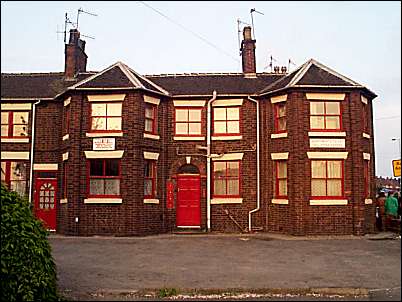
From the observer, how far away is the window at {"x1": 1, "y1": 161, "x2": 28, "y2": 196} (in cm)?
2202

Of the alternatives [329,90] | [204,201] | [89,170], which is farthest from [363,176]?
[89,170]

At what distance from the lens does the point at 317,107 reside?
2039 centimetres

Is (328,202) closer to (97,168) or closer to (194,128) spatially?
(194,128)

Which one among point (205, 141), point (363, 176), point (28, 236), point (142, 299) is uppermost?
point (205, 141)

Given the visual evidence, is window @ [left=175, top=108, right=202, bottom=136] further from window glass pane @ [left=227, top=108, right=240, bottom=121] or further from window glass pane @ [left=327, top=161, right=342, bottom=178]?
window glass pane @ [left=327, top=161, right=342, bottom=178]

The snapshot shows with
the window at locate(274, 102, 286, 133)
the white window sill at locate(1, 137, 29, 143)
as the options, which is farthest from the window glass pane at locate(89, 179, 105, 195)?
the window at locate(274, 102, 286, 133)

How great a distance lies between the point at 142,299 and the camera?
8.98 metres

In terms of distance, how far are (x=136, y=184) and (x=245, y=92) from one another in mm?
6661

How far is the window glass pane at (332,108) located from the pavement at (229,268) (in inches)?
213

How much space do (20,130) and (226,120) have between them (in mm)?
9654

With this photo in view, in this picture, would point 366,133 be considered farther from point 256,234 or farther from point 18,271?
point 18,271

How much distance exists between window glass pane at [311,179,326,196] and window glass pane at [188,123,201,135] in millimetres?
5635

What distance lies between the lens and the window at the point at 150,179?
20578 mm

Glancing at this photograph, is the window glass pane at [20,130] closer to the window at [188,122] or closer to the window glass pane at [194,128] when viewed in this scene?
the window at [188,122]
